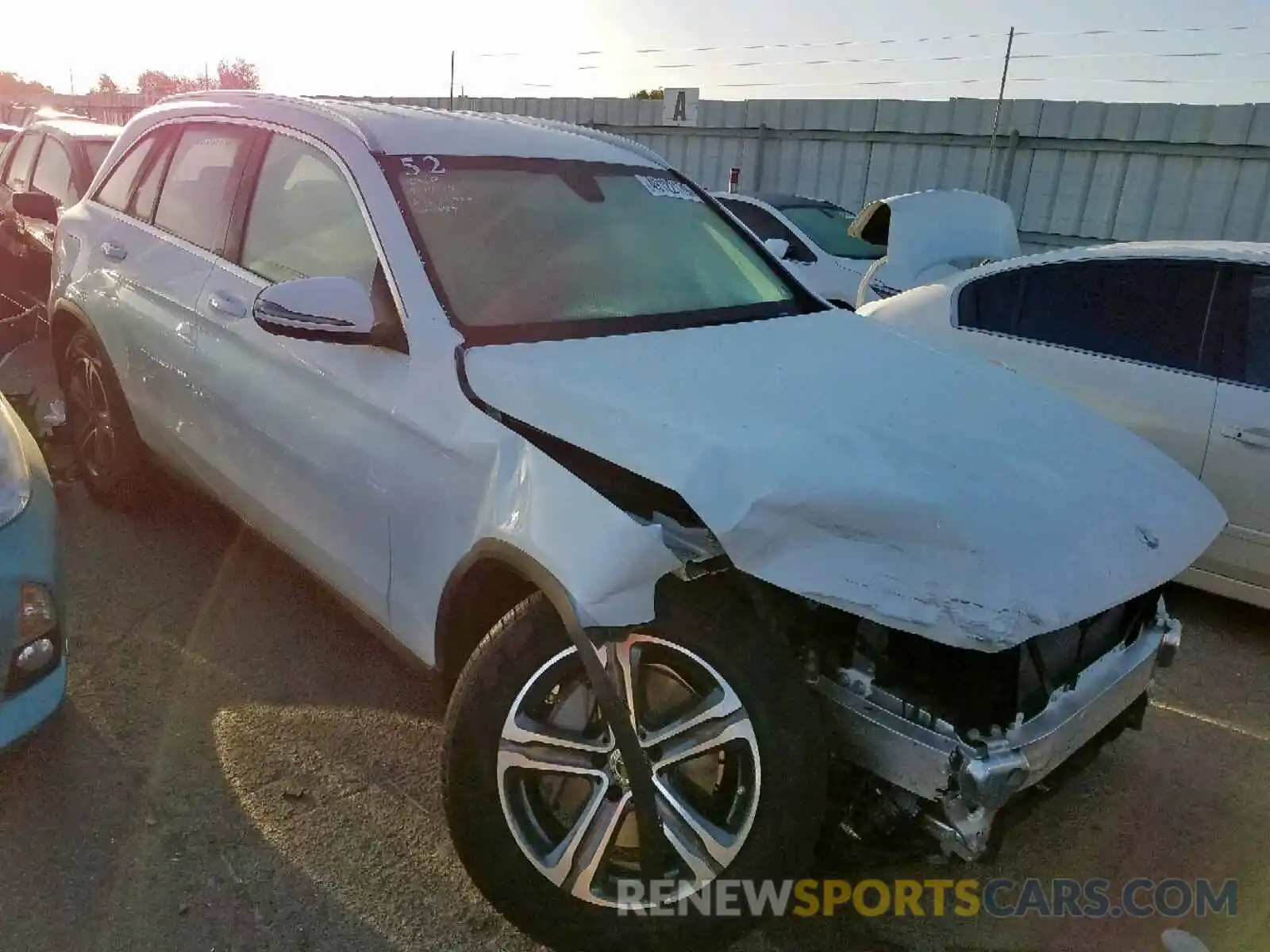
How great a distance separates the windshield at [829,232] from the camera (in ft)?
30.1

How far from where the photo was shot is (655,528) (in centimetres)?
204

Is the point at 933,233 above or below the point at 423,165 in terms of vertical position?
below

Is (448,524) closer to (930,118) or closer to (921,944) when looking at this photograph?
(921,944)

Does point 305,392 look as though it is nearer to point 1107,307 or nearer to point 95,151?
point 1107,307

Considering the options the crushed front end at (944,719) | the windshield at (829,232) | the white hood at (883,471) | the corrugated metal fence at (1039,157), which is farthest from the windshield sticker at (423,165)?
the corrugated metal fence at (1039,157)

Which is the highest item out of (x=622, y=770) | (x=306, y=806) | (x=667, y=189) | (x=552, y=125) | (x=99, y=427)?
(x=552, y=125)

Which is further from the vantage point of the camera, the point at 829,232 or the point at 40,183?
the point at 829,232

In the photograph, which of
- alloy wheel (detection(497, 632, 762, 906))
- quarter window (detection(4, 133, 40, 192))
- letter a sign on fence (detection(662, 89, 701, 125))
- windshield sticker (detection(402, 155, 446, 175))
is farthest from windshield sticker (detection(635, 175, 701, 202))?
letter a sign on fence (detection(662, 89, 701, 125))

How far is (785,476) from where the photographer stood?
2.04 meters

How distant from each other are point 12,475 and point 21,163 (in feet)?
24.5

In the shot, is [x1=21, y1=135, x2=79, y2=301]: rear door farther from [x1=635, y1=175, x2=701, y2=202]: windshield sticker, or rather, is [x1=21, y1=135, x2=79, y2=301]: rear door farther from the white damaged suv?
[x1=635, y1=175, x2=701, y2=202]: windshield sticker

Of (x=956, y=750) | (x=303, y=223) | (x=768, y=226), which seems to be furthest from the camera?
(x=768, y=226)

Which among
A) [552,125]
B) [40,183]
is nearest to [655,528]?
[552,125]

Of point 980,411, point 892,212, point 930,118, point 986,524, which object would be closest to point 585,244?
point 980,411
